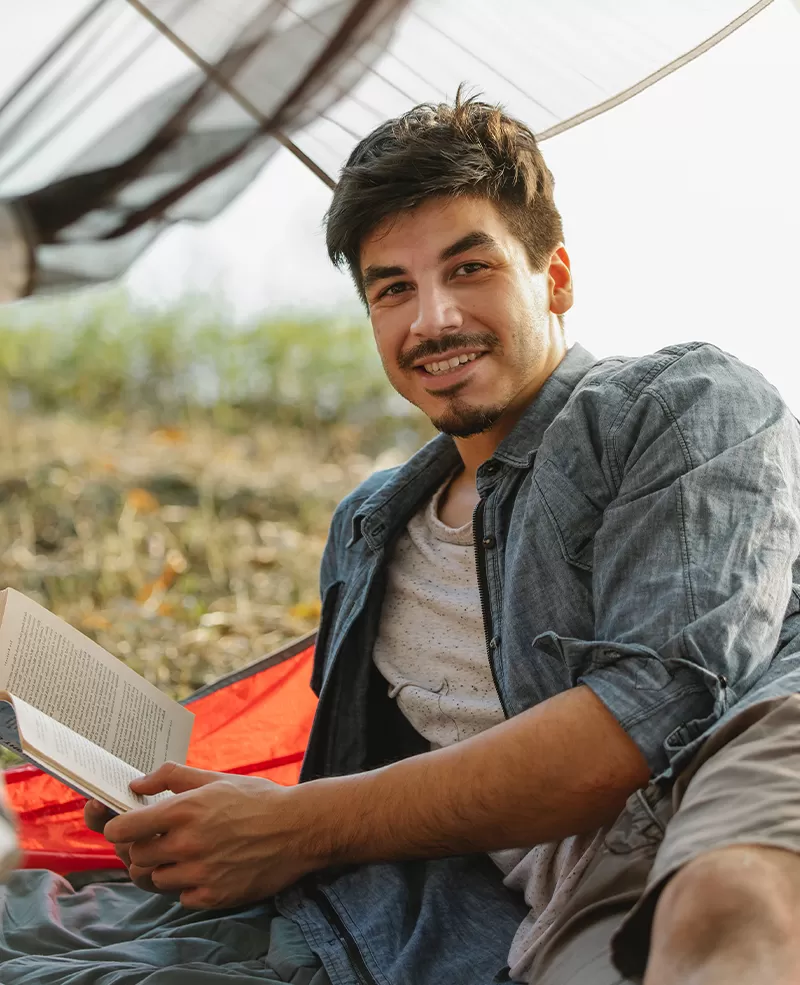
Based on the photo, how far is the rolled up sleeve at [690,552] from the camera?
111 centimetres

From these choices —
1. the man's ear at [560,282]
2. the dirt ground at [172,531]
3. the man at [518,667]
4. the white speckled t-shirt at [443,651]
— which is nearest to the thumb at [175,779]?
the man at [518,667]

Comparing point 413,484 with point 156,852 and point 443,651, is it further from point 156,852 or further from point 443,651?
point 156,852

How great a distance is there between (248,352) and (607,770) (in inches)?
138

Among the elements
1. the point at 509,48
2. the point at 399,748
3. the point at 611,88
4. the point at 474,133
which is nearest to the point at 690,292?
the point at 611,88

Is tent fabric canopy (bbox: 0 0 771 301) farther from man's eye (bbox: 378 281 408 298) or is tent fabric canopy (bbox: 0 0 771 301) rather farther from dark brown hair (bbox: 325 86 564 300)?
man's eye (bbox: 378 281 408 298)

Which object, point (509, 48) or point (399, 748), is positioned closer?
point (399, 748)

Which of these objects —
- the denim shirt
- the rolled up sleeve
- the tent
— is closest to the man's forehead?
the denim shirt

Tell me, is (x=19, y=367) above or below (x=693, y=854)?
above

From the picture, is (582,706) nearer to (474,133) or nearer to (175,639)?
(474,133)

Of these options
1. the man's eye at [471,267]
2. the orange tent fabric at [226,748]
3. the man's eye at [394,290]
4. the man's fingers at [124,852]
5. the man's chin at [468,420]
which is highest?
the man's eye at [471,267]

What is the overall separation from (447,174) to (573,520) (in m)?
0.48

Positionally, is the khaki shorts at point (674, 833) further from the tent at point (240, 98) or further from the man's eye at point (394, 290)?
the tent at point (240, 98)

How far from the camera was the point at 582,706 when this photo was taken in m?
1.14

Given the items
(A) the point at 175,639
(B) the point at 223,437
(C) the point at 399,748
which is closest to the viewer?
(C) the point at 399,748
